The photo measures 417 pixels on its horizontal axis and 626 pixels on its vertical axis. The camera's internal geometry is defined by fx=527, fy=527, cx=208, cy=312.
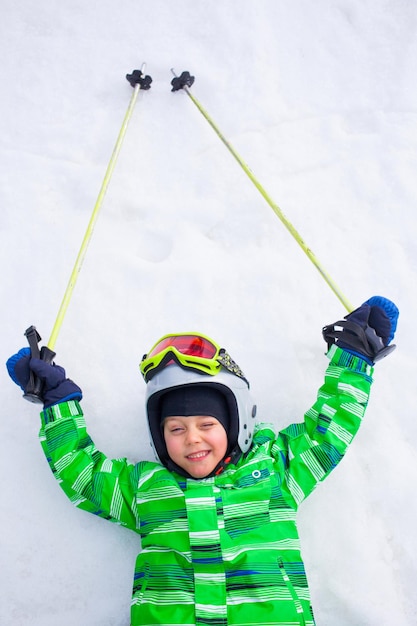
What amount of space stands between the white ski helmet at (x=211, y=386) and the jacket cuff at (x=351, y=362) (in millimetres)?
501

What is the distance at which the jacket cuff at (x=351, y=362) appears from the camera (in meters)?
2.53

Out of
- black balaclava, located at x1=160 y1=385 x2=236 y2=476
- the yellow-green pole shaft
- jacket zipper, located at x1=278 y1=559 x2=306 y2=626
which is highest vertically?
the yellow-green pole shaft

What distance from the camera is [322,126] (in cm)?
388

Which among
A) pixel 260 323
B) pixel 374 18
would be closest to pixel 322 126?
pixel 374 18

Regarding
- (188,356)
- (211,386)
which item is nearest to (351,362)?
(211,386)

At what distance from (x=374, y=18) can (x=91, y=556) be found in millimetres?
4320

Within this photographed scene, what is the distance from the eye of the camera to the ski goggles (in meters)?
2.41

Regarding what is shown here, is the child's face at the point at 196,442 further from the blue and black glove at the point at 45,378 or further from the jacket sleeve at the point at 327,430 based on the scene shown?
the blue and black glove at the point at 45,378

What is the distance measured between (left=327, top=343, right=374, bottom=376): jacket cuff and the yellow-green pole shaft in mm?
1432

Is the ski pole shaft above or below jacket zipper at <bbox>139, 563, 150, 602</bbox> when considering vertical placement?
above

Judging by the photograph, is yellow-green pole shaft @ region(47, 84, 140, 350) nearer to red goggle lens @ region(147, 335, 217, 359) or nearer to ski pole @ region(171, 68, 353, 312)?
ski pole @ region(171, 68, 353, 312)

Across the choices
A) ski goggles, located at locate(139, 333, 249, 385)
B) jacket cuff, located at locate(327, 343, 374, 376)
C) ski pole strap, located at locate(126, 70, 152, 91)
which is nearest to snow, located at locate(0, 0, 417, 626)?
ski pole strap, located at locate(126, 70, 152, 91)

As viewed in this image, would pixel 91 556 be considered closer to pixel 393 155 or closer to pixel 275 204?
pixel 275 204

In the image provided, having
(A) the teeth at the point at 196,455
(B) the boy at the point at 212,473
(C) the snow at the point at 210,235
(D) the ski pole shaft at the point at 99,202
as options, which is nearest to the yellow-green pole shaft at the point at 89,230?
(D) the ski pole shaft at the point at 99,202
